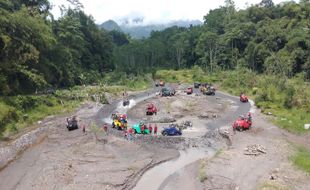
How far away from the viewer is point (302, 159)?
107 feet

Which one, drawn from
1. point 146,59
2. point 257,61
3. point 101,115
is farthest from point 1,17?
point 146,59

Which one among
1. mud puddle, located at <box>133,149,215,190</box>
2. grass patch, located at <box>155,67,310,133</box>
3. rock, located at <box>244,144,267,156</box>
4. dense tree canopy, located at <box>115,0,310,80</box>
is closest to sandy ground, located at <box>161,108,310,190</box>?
rock, located at <box>244,144,267,156</box>

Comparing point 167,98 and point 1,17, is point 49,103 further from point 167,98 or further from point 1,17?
point 167,98

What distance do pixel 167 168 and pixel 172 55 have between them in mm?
122728

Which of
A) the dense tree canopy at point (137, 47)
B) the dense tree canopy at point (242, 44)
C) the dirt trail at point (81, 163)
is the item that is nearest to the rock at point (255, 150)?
the dirt trail at point (81, 163)

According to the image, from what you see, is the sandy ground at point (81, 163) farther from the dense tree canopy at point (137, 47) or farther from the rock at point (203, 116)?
the dense tree canopy at point (137, 47)

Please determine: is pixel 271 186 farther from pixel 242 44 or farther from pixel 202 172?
pixel 242 44

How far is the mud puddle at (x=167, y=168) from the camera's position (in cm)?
3044

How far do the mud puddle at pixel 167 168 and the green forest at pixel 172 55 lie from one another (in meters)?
14.3

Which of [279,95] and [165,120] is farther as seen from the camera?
[279,95]

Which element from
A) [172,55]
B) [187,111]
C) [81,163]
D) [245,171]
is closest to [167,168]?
[245,171]

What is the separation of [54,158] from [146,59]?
397 feet

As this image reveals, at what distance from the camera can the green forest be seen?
196 ft

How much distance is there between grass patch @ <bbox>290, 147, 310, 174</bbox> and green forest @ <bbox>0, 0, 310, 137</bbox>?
8.64m
